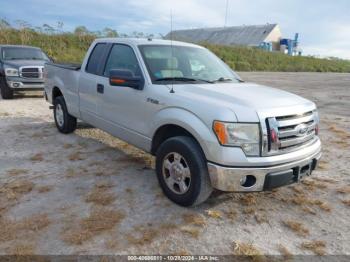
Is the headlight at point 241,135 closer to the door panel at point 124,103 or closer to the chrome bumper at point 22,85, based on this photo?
the door panel at point 124,103

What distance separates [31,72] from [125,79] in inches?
294

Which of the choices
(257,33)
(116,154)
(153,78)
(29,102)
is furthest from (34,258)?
(257,33)

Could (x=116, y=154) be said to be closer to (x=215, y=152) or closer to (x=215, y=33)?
(x=215, y=152)

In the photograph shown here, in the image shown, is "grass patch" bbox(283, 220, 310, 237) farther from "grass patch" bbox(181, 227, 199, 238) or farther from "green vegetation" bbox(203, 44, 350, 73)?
"green vegetation" bbox(203, 44, 350, 73)

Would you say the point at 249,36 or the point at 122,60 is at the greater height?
the point at 249,36

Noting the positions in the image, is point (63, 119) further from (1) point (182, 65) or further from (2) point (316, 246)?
(2) point (316, 246)

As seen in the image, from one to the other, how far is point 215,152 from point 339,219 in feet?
5.16

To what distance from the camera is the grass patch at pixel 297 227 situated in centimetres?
313

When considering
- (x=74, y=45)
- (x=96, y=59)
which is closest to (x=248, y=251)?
(x=96, y=59)

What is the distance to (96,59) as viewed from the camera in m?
5.11

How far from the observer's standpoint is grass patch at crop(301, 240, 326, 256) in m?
2.85

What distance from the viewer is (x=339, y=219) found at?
134 inches

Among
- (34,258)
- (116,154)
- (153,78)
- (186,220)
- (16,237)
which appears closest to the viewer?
(34,258)

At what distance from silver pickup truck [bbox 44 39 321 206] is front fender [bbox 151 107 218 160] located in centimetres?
1
